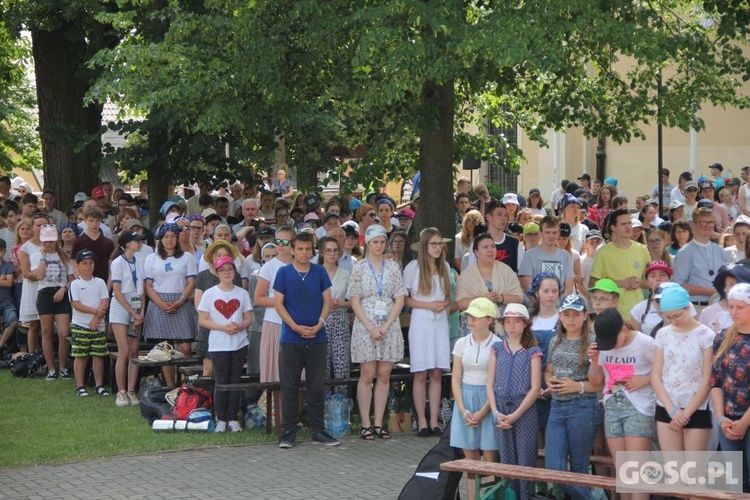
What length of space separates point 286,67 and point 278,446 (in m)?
4.42

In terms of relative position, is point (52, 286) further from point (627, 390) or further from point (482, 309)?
point (627, 390)

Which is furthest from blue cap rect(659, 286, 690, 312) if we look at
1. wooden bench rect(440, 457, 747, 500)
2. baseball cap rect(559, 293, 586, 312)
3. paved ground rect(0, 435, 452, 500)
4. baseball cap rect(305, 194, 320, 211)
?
Result: baseball cap rect(305, 194, 320, 211)

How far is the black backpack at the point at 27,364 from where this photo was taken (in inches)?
581

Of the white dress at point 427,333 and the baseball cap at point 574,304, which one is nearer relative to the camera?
the baseball cap at point 574,304

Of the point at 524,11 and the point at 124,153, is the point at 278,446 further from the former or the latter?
the point at 124,153

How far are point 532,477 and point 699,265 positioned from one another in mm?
5210

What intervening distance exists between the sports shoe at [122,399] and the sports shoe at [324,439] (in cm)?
269

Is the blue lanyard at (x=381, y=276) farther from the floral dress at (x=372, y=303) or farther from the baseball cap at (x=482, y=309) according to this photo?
the baseball cap at (x=482, y=309)

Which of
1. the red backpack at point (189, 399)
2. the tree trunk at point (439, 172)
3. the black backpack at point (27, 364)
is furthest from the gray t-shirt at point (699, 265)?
the black backpack at point (27, 364)

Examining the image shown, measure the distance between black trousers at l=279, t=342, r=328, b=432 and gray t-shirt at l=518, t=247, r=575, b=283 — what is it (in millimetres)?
2483

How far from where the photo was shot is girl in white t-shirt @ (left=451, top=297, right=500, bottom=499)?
9180 mm

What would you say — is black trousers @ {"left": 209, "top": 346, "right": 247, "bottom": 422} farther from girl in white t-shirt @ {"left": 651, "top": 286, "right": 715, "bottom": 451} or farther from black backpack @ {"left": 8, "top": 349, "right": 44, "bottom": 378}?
girl in white t-shirt @ {"left": 651, "top": 286, "right": 715, "bottom": 451}

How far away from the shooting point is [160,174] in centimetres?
1797

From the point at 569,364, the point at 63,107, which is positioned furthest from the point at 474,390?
the point at 63,107
